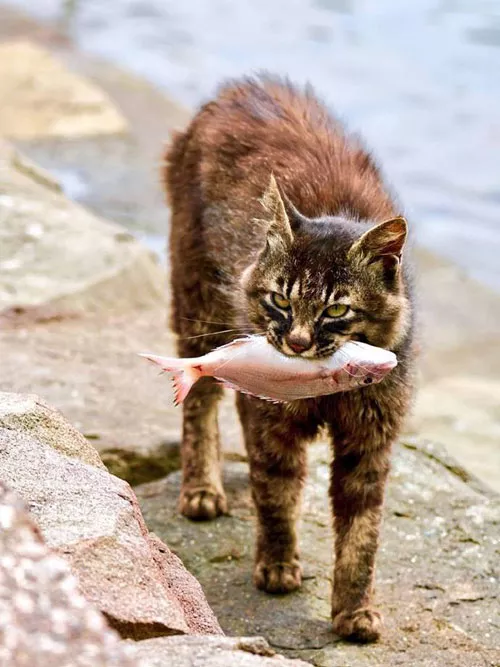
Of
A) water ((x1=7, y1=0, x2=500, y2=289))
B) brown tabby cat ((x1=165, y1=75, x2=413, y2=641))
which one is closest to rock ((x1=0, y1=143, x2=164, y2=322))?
brown tabby cat ((x1=165, y1=75, x2=413, y2=641))

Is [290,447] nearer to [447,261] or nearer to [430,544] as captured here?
[430,544]

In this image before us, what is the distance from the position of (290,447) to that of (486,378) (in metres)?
6.18

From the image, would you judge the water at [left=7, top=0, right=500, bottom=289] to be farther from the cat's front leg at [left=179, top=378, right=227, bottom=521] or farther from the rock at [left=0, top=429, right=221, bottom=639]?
the rock at [left=0, top=429, right=221, bottom=639]

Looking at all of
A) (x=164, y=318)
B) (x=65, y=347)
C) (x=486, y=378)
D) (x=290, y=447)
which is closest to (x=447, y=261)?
(x=486, y=378)

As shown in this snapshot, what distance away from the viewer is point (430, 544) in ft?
17.9

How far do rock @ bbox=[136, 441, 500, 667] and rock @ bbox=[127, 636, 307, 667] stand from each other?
1.55 meters

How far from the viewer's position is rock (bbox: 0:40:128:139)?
14.7 m

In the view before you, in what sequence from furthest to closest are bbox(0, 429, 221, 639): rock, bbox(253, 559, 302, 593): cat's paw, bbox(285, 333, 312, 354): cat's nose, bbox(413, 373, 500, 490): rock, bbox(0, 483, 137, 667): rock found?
1. bbox(413, 373, 500, 490): rock
2. bbox(253, 559, 302, 593): cat's paw
3. bbox(285, 333, 312, 354): cat's nose
4. bbox(0, 429, 221, 639): rock
5. bbox(0, 483, 137, 667): rock

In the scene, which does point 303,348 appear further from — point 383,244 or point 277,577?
point 277,577

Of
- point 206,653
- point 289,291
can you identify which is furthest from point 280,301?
point 206,653

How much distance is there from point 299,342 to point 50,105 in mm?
11629

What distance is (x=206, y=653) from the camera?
286 cm

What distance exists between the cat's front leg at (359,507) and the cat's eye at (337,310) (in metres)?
0.56

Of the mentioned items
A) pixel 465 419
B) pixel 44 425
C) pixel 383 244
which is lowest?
pixel 465 419
